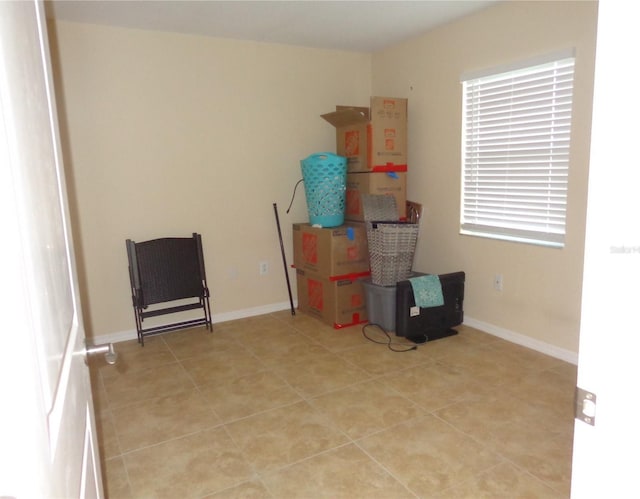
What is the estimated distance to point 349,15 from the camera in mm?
3389

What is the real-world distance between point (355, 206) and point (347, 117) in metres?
0.77

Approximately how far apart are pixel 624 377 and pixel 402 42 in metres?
4.00

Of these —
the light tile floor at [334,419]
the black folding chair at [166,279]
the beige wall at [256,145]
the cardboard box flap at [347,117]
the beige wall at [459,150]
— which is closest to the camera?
the light tile floor at [334,419]

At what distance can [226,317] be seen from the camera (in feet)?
A: 13.7

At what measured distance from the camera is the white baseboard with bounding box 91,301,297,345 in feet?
12.2

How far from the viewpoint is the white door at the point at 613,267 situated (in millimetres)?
598

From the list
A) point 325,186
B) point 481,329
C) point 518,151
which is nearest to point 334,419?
point 481,329

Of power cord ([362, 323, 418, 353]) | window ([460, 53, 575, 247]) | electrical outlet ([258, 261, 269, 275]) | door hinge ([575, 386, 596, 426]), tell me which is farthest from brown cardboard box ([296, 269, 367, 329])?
door hinge ([575, 386, 596, 426])

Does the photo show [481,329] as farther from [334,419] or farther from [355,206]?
[334,419]

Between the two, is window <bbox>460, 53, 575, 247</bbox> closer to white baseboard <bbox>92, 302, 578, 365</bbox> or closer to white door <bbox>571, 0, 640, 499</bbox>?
white baseboard <bbox>92, 302, 578, 365</bbox>

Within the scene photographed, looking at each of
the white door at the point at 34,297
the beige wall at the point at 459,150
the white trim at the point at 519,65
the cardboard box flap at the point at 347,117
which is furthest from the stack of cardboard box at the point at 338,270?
the white door at the point at 34,297

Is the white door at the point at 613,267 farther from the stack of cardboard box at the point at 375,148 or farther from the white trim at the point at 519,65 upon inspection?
the stack of cardboard box at the point at 375,148

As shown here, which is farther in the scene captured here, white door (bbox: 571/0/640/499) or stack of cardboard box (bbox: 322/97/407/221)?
stack of cardboard box (bbox: 322/97/407/221)

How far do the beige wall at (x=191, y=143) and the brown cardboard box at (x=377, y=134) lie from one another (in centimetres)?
47
